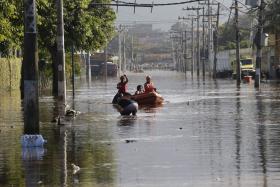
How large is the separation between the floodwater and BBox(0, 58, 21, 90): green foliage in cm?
3077

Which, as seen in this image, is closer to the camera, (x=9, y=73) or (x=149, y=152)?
(x=149, y=152)

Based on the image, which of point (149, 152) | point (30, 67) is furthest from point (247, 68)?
point (149, 152)

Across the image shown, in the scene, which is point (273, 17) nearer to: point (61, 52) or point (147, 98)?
point (147, 98)

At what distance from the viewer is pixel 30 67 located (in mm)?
19453

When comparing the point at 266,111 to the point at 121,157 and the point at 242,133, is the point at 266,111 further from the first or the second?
the point at 121,157

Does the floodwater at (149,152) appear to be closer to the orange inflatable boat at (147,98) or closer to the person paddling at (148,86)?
the orange inflatable boat at (147,98)

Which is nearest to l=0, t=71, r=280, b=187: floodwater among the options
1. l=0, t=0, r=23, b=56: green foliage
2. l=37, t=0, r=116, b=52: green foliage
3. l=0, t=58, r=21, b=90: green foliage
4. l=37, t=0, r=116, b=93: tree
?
l=0, t=0, r=23, b=56: green foliage

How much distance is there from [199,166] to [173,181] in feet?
6.64

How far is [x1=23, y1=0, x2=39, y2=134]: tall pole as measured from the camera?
1927cm

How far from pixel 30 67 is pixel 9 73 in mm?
44883

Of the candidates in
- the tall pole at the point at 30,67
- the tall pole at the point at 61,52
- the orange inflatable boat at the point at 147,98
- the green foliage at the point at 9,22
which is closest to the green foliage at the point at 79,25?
the green foliage at the point at 9,22

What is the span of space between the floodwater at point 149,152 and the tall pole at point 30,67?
736 mm

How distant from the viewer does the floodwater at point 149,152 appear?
559 inches

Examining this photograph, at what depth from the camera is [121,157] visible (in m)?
17.5
